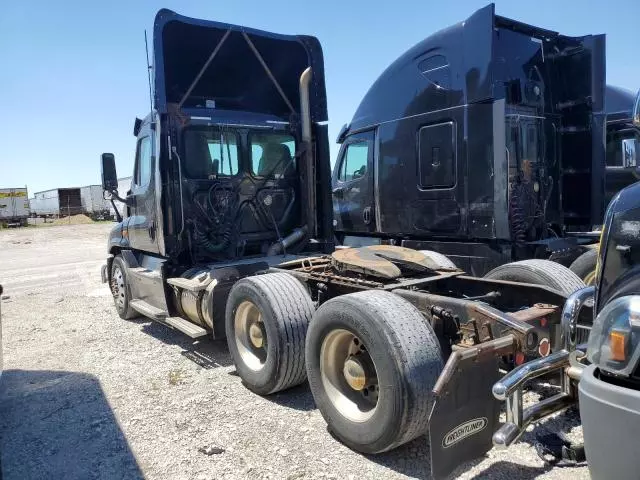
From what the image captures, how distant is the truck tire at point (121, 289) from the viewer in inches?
277

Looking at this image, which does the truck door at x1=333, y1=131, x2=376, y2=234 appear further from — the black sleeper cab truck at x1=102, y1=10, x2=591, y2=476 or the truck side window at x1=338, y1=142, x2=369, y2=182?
the black sleeper cab truck at x1=102, y1=10, x2=591, y2=476

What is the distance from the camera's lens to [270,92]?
6855mm

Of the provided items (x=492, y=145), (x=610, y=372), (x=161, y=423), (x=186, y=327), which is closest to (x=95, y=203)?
(x=186, y=327)

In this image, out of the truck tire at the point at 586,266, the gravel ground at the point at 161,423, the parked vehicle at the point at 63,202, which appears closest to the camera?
the gravel ground at the point at 161,423

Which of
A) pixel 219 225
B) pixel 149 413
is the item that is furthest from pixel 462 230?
pixel 149 413

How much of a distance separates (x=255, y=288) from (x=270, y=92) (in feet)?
11.2

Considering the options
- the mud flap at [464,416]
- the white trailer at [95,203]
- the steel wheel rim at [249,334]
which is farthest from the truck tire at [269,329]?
the white trailer at [95,203]

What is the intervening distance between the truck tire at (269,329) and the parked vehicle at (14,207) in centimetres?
4427

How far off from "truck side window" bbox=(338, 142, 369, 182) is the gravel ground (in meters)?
3.39

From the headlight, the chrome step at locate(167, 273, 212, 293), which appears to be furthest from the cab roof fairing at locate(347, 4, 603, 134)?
the headlight

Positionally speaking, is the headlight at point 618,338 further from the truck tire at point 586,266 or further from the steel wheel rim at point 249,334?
the truck tire at point 586,266

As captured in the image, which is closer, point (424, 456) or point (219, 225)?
point (424, 456)

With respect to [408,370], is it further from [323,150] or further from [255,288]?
[323,150]

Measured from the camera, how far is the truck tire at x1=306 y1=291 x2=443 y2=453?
9.86 ft
